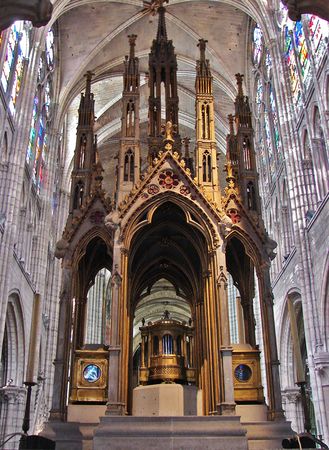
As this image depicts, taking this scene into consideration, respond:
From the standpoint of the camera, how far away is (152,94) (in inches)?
526

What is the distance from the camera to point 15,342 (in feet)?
64.6

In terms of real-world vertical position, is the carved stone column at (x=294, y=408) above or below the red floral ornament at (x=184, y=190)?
below

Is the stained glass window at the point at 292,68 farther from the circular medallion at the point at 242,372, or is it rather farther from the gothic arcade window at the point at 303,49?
the circular medallion at the point at 242,372

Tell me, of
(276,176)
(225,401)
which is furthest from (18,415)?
(276,176)

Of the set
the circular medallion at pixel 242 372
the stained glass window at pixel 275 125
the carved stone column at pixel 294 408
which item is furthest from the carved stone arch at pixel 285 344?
the circular medallion at pixel 242 372

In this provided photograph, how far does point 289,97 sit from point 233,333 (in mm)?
15393

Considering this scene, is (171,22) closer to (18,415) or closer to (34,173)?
(34,173)

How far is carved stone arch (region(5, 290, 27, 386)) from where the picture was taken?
19219mm

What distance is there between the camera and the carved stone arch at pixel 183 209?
403 inches

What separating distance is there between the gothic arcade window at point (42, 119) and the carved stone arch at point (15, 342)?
6.07m

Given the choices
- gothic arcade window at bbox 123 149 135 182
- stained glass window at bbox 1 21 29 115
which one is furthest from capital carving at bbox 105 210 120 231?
stained glass window at bbox 1 21 29 115

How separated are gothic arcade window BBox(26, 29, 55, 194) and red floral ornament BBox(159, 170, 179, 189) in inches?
460

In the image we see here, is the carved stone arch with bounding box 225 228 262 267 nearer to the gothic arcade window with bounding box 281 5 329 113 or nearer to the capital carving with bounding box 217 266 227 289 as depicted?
the capital carving with bounding box 217 266 227 289

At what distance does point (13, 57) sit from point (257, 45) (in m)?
13.2
